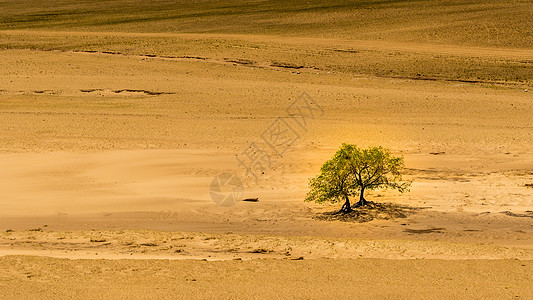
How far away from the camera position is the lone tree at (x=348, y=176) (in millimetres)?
16109

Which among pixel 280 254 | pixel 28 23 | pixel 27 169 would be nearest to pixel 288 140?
pixel 27 169

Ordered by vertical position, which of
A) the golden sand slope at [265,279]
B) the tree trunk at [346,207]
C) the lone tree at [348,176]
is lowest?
the golden sand slope at [265,279]

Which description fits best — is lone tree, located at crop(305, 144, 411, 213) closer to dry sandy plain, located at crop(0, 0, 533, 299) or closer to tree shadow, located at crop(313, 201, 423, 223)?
tree shadow, located at crop(313, 201, 423, 223)

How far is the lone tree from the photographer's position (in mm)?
16109

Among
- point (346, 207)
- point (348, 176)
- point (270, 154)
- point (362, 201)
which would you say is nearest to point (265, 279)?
point (346, 207)

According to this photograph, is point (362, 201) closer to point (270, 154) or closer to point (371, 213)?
point (371, 213)

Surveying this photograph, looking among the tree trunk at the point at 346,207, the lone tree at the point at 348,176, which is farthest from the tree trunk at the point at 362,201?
the tree trunk at the point at 346,207

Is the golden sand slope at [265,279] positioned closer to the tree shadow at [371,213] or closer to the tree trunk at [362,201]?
the tree shadow at [371,213]

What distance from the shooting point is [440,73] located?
1426 inches

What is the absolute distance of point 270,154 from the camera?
72.1 ft

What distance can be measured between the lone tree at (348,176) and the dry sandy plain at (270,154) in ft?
1.49

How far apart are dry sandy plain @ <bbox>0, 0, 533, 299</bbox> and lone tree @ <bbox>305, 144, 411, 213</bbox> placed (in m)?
0.45

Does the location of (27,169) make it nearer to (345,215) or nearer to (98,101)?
(345,215)

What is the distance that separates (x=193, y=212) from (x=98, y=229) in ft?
A: 6.89
